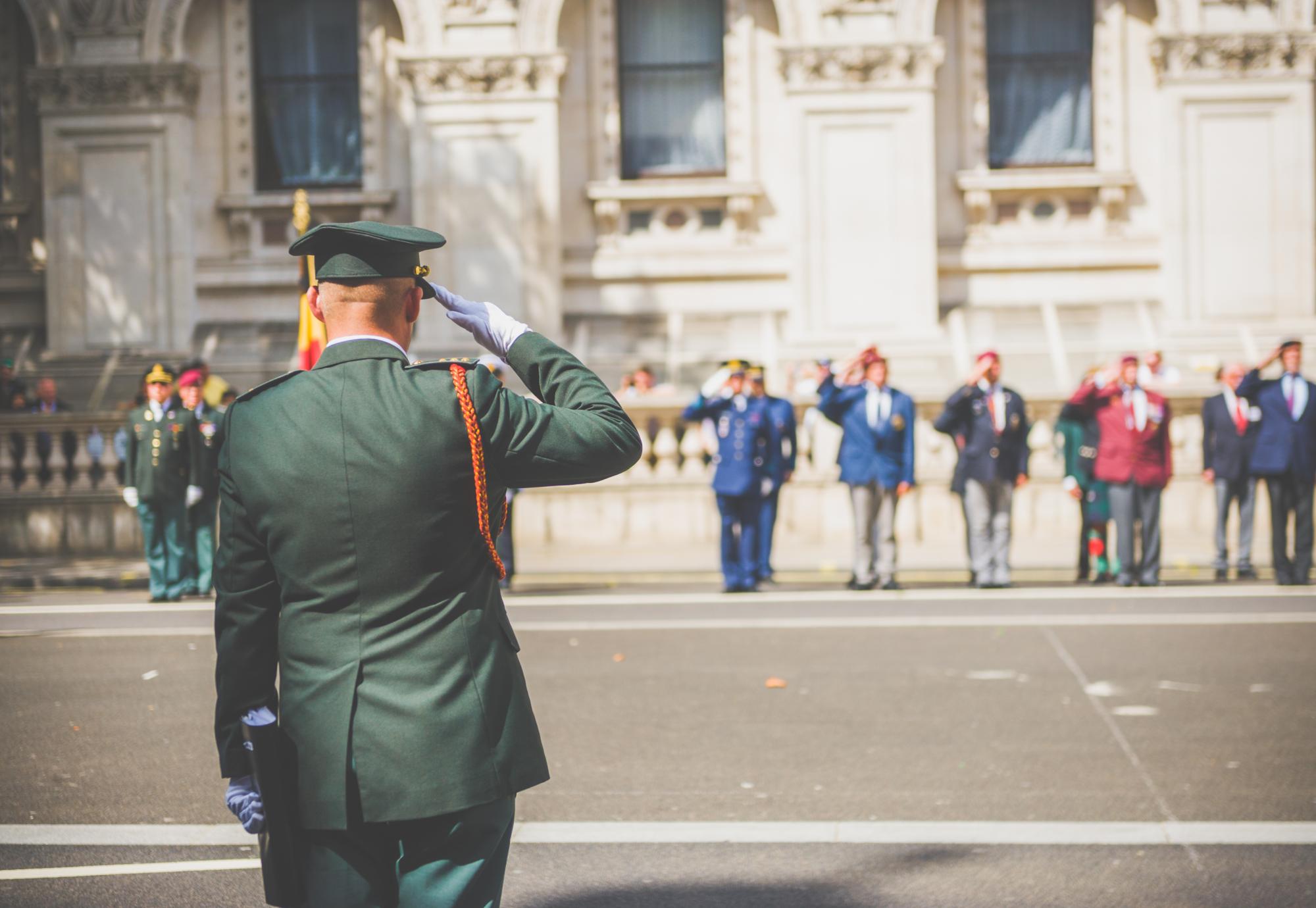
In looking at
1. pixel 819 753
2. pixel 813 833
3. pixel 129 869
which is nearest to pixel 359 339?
pixel 129 869

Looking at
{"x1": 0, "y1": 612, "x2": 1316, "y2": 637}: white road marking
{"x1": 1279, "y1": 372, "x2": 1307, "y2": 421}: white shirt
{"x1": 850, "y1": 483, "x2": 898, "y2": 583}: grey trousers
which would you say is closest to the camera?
{"x1": 0, "y1": 612, "x2": 1316, "y2": 637}: white road marking

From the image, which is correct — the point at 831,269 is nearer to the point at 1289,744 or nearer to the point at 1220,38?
the point at 1220,38

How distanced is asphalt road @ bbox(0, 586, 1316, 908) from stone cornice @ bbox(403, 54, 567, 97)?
11579mm

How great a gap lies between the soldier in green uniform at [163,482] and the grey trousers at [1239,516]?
31.7ft

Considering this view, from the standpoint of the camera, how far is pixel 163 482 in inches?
551

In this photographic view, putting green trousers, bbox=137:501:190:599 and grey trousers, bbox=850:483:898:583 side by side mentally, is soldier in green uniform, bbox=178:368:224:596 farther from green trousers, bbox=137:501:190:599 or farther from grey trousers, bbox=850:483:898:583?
grey trousers, bbox=850:483:898:583

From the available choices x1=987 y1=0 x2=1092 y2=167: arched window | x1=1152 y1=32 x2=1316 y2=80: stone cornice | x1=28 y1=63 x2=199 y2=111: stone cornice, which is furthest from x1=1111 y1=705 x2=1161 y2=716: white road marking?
x1=28 y1=63 x2=199 y2=111: stone cornice

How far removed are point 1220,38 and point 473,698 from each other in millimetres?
21345

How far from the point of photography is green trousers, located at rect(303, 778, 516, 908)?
3.29m

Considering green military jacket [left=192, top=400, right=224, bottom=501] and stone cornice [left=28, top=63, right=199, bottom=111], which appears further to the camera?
stone cornice [left=28, top=63, right=199, bottom=111]

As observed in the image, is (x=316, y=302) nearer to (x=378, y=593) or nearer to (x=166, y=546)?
(x=378, y=593)

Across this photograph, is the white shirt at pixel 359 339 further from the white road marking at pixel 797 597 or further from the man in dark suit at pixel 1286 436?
the man in dark suit at pixel 1286 436

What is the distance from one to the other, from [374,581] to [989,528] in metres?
11.5

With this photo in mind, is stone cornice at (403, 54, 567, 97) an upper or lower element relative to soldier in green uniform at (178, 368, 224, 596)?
upper
